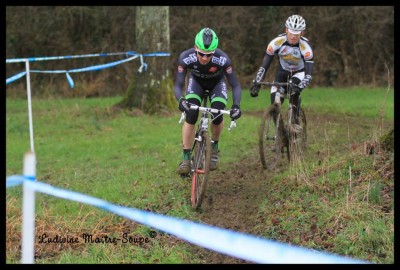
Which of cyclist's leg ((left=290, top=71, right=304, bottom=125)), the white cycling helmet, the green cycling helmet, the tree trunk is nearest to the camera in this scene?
the green cycling helmet

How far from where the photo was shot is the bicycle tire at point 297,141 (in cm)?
771

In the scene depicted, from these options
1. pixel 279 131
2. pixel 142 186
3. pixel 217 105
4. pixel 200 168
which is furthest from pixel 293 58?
pixel 142 186

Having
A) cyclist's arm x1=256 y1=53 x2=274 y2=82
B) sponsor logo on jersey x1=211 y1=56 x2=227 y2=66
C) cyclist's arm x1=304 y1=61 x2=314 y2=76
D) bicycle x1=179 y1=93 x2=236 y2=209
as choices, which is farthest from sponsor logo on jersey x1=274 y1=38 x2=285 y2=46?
bicycle x1=179 y1=93 x2=236 y2=209

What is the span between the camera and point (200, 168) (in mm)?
6582

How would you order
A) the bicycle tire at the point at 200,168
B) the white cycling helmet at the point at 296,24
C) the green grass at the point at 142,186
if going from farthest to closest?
1. the white cycling helmet at the point at 296,24
2. the bicycle tire at the point at 200,168
3. the green grass at the point at 142,186

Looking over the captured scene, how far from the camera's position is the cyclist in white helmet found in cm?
810

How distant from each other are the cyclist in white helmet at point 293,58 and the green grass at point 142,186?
1007 millimetres

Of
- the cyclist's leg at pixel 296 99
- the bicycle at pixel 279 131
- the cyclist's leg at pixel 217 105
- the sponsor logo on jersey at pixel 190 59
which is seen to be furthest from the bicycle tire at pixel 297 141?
the sponsor logo on jersey at pixel 190 59

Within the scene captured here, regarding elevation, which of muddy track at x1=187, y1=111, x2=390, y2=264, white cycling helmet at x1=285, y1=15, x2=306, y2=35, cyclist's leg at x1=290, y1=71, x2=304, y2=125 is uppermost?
white cycling helmet at x1=285, y1=15, x2=306, y2=35

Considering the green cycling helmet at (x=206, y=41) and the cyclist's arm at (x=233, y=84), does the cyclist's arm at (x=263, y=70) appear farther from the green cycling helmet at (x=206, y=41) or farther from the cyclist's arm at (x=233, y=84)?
the green cycling helmet at (x=206, y=41)

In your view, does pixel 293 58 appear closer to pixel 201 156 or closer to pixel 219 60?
pixel 219 60

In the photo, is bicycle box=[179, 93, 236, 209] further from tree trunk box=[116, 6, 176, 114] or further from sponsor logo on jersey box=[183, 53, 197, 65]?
tree trunk box=[116, 6, 176, 114]

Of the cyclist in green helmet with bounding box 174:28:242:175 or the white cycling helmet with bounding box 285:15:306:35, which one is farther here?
the white cycling helmet with bounding box 285:15:306:35

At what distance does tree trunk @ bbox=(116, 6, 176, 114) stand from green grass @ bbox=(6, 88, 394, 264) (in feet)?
1.63
